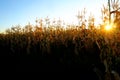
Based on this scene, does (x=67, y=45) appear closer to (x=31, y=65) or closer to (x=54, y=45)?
(x=54, y=45)

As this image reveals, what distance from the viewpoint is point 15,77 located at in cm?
383

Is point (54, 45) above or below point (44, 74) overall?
above

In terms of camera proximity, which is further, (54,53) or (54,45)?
(54,45)

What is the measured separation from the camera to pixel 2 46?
236 inches

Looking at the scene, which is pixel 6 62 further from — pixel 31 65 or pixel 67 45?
pixel 67 45

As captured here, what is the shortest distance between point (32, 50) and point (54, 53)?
2.11 feet

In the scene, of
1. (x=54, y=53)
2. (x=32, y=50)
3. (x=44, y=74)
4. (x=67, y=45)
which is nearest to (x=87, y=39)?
(x=67, y=45)

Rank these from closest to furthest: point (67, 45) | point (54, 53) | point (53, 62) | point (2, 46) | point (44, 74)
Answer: point (44, 74) → point (53, 62) → point (54, 53) → point (67, 45) → point (2, 46)

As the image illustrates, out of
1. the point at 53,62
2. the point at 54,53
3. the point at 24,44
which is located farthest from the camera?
the point at 24,44

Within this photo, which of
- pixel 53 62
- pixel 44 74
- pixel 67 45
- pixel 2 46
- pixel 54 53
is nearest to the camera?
pixel 44 74

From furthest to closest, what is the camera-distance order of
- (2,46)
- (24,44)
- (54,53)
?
(2,46)
(24,44)
(54,53)

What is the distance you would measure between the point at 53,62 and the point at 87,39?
120cm

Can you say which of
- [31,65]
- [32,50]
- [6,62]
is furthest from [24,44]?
[31,65]

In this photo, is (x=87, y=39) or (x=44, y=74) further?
(x=87, y=39)
